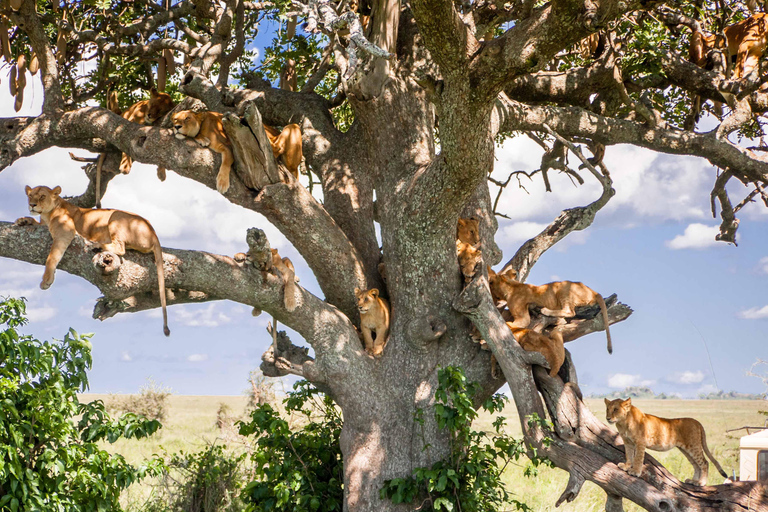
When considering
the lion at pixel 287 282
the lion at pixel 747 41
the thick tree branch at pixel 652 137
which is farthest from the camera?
the lion at pixel 747 41

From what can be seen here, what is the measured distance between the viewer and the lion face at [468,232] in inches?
344

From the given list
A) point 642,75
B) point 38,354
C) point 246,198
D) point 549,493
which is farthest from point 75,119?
point 549,493

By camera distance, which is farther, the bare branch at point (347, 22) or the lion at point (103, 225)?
the lion at point (103, 225)

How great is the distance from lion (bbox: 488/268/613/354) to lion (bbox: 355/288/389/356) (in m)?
1.42

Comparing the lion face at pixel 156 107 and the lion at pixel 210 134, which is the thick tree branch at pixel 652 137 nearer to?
the lion at pixel 210 134

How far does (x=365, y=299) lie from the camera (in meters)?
8.19

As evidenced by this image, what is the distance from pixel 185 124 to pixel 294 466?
4042 millimetres

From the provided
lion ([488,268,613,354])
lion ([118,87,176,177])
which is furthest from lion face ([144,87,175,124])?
lion ([488,268,613,354])

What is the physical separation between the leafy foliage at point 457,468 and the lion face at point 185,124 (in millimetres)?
3731

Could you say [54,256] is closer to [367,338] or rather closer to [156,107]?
[156,107]

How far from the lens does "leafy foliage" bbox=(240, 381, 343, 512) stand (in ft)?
27.1

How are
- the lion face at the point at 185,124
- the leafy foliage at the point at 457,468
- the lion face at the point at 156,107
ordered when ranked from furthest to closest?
the lion face at the point at 156,107, the lion face at the point at 185,124, the leafy foliage at the point at 457,468

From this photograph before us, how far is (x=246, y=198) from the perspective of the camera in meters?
8.15

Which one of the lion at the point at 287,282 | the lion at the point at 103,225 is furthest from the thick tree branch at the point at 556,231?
the lion at the point at 103,225
